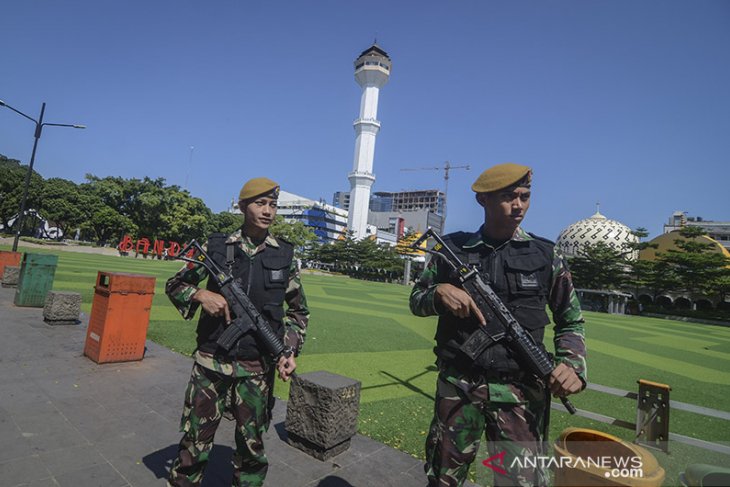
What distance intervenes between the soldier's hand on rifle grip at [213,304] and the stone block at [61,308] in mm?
6807

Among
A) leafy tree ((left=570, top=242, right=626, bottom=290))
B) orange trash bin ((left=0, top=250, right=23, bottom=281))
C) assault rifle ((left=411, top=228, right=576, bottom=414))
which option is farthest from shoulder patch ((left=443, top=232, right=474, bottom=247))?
leafy tree ((left=570, top=242, right=626, bottom=290))

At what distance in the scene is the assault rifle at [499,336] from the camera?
210 cm

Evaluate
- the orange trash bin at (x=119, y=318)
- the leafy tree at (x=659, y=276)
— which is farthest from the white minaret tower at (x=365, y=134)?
the orange trash bin at (x=119, y=318)

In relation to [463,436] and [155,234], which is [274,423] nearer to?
[463,436]

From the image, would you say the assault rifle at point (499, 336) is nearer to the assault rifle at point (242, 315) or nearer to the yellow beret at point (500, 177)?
the yellow beret at point (500, 177)

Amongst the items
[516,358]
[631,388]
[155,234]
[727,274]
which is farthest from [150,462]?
[155,234]

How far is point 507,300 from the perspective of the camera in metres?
2.27

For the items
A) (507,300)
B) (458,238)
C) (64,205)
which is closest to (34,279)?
(458,238)

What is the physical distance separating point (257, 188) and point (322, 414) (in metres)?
2.11

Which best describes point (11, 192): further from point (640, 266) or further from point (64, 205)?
point (640, 266)

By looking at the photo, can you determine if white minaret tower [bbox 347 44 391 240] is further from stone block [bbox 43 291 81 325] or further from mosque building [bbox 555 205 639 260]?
stone block [bbox 43 291 81 325]

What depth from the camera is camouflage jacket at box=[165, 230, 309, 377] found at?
2.53 meters

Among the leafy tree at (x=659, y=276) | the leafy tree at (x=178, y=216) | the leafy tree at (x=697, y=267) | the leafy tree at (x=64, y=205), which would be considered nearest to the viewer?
the leafy tree at (x=697, y=267)

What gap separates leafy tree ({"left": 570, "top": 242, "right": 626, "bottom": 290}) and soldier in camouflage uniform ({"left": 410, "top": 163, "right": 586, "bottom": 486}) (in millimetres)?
44073
